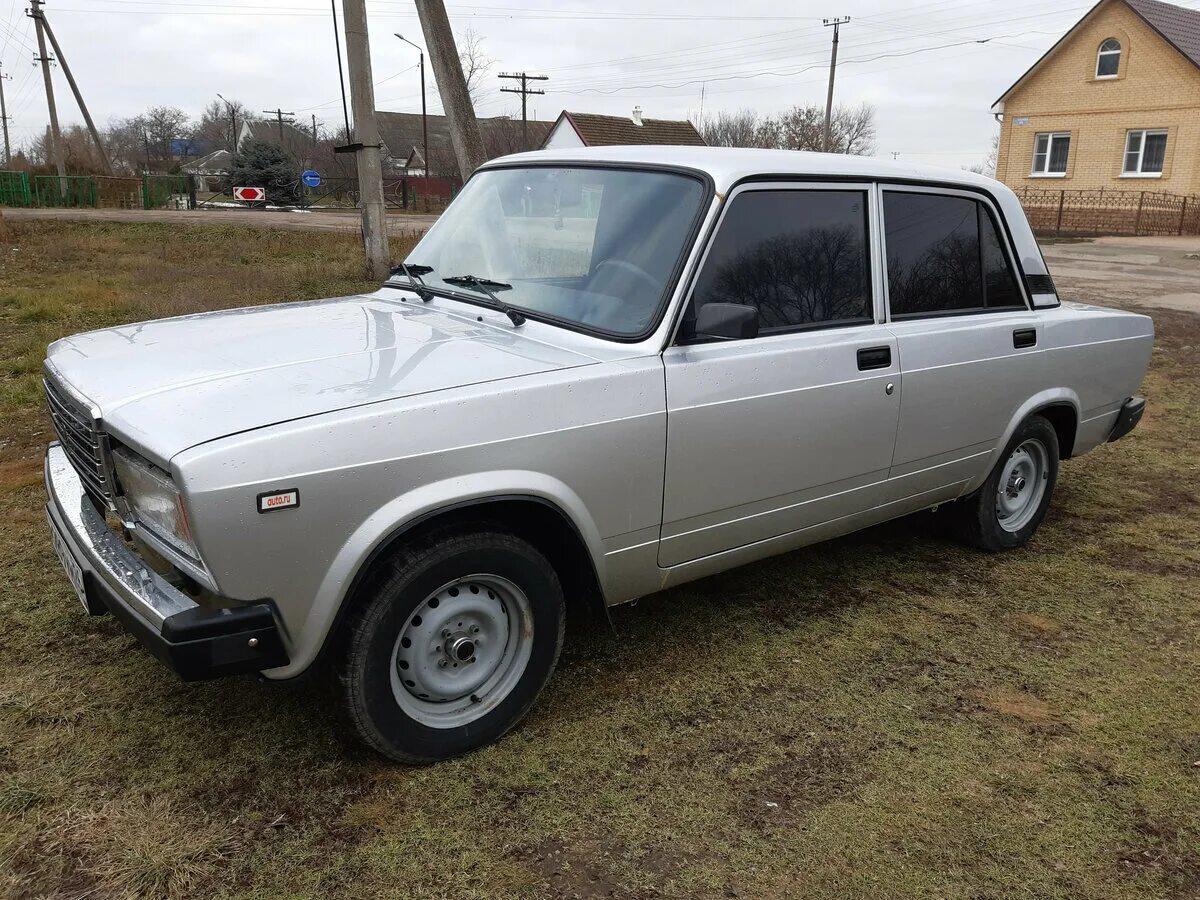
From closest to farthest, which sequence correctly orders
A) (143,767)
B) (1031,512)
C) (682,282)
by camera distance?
1. (143,767)
2. (682,282)
3. (1031,512)

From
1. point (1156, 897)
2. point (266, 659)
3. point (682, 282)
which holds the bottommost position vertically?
point (1156, 897)

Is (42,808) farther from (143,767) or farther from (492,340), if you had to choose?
(492,340)

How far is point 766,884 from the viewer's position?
2.45m

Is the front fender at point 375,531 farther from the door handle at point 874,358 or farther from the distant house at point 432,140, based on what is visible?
the distant house at point 432,140

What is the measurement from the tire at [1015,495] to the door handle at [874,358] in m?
1.17

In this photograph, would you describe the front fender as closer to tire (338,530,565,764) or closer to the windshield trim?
tire (338,530,565,764)

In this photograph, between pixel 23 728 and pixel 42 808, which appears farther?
pixel 23 728

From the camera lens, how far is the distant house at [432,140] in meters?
55.6

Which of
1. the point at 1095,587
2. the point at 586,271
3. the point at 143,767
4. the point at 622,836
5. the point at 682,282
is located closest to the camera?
the point at 622,836

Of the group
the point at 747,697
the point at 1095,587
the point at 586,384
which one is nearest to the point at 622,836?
the point at 747,697

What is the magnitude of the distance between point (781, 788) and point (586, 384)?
1373mm

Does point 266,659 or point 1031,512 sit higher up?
point 266,659

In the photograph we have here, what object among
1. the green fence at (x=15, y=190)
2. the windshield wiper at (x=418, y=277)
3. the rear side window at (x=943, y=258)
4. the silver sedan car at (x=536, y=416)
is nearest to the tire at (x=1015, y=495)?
the silver sedan car at (x=536, y=416)

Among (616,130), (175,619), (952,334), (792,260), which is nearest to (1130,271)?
(952,334)
